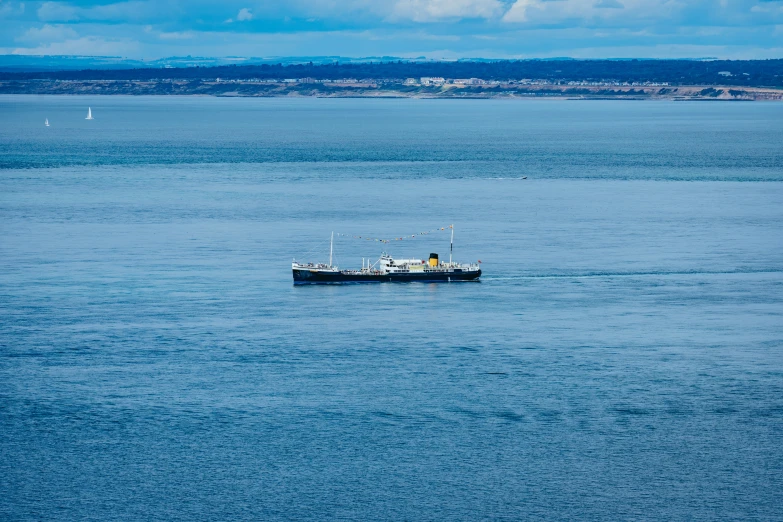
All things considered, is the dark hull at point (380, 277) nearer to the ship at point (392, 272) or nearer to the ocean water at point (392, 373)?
the ship at point (392, 272)

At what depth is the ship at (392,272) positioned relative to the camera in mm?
95000

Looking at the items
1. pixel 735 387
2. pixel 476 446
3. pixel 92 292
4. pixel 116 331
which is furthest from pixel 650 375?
pixel 92 292

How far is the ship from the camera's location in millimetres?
95000

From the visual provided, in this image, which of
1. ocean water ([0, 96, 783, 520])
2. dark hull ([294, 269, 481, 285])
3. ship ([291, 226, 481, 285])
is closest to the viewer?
ocean water ([0, 96, 783, 520])

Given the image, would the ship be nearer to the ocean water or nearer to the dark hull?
the dark hull

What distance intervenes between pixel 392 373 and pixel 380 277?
86.4ft

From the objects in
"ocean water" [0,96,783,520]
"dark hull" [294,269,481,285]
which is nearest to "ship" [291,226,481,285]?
"dark hull" [294,269,481,285]

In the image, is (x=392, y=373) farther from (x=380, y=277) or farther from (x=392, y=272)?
(x=392, y=272)

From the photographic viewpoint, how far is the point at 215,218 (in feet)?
431

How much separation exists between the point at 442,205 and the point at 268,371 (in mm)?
71732

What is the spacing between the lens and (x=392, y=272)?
96625mm

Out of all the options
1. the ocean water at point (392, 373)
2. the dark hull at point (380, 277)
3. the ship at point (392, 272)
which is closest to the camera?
the ocean water at point (392, 373)

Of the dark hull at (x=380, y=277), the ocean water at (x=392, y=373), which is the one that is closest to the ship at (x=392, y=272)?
the dark hull at (x=380, y=277)

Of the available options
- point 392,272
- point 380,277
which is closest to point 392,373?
point 380,277
